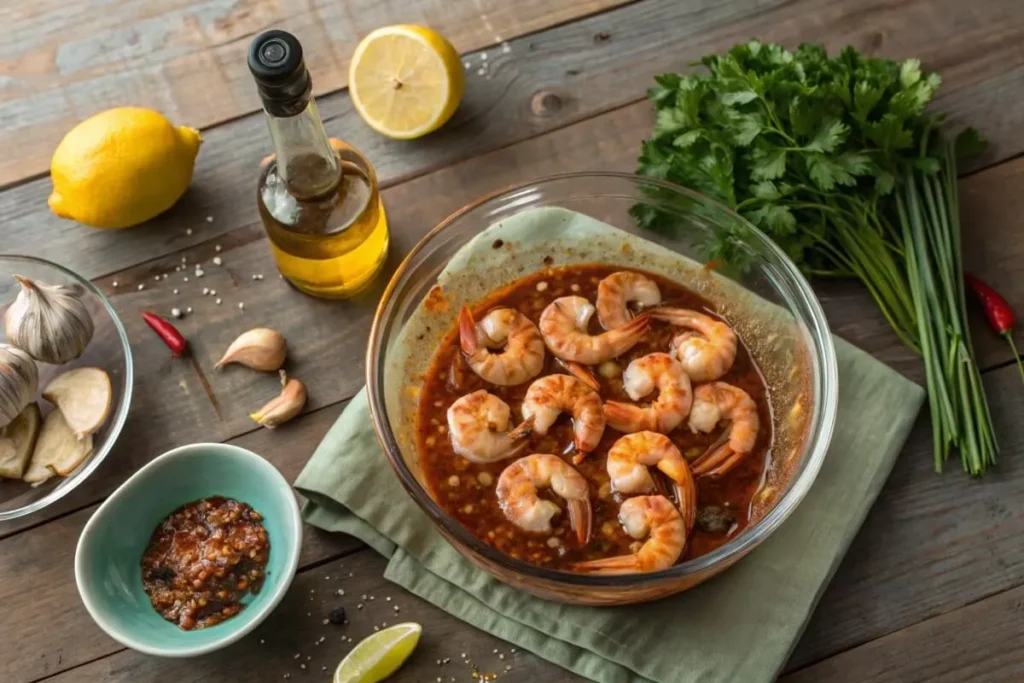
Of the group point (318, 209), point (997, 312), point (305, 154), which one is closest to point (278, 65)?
point (305, 154)

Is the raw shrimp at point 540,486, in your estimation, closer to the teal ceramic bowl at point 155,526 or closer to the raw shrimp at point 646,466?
the raw shrimp at point 646,466

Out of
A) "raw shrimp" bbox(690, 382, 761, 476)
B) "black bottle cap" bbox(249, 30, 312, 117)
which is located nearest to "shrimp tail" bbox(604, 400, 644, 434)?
"raw shrimp" bbox(690, 382, 761, 476)

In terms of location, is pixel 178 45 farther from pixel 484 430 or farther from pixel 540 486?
pixel 540 486

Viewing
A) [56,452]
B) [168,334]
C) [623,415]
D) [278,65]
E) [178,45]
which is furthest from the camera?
[178,45]

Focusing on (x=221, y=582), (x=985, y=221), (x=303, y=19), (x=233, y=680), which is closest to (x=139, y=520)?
(x=221, y=582)

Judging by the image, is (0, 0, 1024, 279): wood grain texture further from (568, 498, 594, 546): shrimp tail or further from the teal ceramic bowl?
(568, 498, 594, 546): shrimp tail

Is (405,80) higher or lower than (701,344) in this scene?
higher
